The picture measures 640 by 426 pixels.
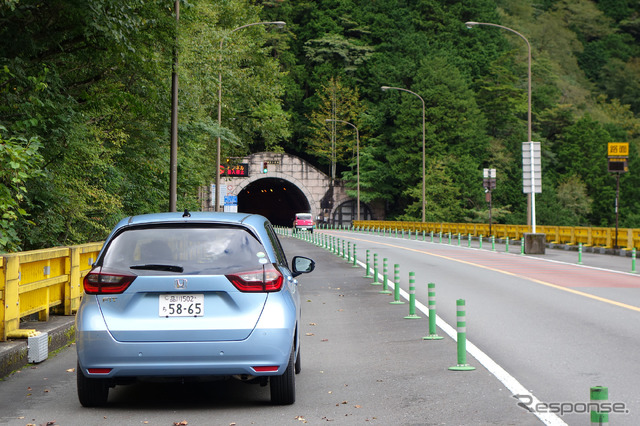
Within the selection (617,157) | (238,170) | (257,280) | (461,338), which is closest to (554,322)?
(461,338)

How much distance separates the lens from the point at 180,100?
2728 cm

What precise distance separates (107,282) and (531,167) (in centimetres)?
3138

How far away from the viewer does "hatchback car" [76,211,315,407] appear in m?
6.96

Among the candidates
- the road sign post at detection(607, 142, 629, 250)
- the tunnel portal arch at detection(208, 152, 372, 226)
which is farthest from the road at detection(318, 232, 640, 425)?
the tunnel portal arch at detection(208, 152, 372, 226)

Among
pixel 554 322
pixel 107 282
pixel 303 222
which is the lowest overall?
pixel 554 322

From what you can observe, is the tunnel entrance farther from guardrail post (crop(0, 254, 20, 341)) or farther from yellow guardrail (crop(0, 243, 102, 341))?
guardrail post (crop(0, 254, 20, 341))

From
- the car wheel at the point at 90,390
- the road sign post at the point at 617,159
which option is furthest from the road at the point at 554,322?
the road sign post at the point at 617,159

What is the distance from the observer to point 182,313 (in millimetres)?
7031

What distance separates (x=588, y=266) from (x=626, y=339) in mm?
16520

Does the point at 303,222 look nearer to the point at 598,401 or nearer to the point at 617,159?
the point at 617,159

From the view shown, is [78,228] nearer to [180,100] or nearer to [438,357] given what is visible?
[180,100]

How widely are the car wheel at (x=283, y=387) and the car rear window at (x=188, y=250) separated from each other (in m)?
0.95

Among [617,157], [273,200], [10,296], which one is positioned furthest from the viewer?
[273,200]

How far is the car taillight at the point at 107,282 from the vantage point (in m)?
7.05
